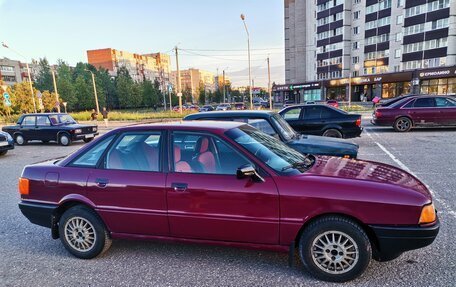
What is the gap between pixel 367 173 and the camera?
10.5ft

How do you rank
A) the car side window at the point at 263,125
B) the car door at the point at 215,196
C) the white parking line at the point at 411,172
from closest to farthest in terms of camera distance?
the car door at the point at 215,196, the white parking line at the point at 411,172, the car side window at the point at 263,125

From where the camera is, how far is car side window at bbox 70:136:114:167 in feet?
11.8

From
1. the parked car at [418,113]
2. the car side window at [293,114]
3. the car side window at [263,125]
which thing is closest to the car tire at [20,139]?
the car side window at [293,114]

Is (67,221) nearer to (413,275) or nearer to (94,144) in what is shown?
(94,144)

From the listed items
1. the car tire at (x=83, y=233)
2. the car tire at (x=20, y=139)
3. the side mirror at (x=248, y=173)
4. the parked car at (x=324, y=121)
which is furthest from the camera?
the car tire at (x=20, y=139)

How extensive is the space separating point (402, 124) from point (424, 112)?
3.24ft

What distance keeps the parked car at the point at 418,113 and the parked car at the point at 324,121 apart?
448 centimetres

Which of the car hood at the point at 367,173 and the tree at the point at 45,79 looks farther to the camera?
the tree at the point at 45,79

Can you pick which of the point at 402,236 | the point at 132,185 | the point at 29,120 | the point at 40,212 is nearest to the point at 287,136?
the point at 402,236

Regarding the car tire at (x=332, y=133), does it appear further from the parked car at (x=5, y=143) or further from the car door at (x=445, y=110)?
the parked car at (x=5, y=143)

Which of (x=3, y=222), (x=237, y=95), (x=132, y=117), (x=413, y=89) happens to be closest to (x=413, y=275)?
(x=3, y=222)

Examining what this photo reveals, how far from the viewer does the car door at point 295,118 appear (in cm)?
1073

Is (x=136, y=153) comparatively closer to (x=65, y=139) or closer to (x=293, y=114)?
(x=293, y=114)

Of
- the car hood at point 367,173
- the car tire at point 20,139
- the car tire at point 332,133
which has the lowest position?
the car tire at point 20,139
